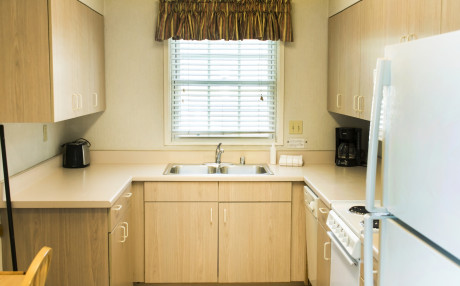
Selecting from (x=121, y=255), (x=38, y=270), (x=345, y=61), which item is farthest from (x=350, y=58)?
(x=38, y=270)

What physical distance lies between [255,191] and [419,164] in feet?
8.83

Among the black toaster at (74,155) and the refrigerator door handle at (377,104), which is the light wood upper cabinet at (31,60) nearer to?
the black toaster at (74,155)

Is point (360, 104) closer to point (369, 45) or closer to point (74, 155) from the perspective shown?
point (369, 45)

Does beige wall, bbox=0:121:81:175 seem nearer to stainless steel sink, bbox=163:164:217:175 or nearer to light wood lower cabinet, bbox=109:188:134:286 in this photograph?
light wood lower cabinet, bbox=109:188:134:286

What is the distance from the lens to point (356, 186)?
3.58 meters

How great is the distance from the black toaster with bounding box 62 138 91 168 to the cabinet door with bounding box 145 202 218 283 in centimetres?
66

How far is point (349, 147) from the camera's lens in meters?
4.31

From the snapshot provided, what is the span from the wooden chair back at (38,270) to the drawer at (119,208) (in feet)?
3.30

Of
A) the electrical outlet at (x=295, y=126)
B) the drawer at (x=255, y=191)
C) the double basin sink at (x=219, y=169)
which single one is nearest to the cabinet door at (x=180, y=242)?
the drawer at (x=255, y=191)

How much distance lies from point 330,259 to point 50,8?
6.81 ft

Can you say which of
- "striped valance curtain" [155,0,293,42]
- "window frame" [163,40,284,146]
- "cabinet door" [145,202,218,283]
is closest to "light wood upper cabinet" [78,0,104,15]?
"striped valance curtain" [155,0,293,42]

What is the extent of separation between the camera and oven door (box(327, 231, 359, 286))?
8.23 feet

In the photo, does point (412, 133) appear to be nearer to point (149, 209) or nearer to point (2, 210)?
point (2, 210)

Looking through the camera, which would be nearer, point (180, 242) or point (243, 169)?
point (180, 242)
